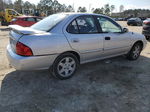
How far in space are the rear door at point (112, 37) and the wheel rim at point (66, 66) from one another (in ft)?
3.69

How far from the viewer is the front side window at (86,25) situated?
12.6ft

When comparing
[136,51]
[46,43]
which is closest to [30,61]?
[46,43]

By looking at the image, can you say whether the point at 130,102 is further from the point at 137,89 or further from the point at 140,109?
the point at 137,89

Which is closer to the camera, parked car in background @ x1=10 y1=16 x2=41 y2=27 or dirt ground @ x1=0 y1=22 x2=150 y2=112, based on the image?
dirt ground @ x1=0 y1=22 x2=150 y2=112

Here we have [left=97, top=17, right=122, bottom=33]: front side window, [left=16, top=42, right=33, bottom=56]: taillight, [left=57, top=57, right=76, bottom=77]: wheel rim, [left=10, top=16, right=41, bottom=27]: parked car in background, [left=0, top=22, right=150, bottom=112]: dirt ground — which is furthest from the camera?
[left=10, top=16, right=41, bottom=27]: parked car in background

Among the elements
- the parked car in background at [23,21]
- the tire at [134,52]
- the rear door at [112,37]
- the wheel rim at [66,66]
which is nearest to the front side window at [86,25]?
the rear door at [112,37]

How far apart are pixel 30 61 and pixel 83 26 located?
5.26 feet

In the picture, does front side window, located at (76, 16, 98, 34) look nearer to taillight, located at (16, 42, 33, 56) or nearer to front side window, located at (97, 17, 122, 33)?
front side window, located at (97, 17, 122, 33)

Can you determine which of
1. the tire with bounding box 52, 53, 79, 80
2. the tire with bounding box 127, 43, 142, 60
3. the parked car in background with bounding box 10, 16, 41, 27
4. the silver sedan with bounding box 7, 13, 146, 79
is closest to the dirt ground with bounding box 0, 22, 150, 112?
the tire with bounding box 52, 53, 79, 80

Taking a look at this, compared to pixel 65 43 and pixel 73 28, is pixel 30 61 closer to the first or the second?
pixel 65 43

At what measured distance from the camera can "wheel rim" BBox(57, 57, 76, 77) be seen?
3718 millimetres

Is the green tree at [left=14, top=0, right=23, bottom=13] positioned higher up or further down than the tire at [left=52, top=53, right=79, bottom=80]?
higher up

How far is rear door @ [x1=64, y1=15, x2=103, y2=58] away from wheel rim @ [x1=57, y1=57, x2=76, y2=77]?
0.34 m

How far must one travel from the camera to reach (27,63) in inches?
124
